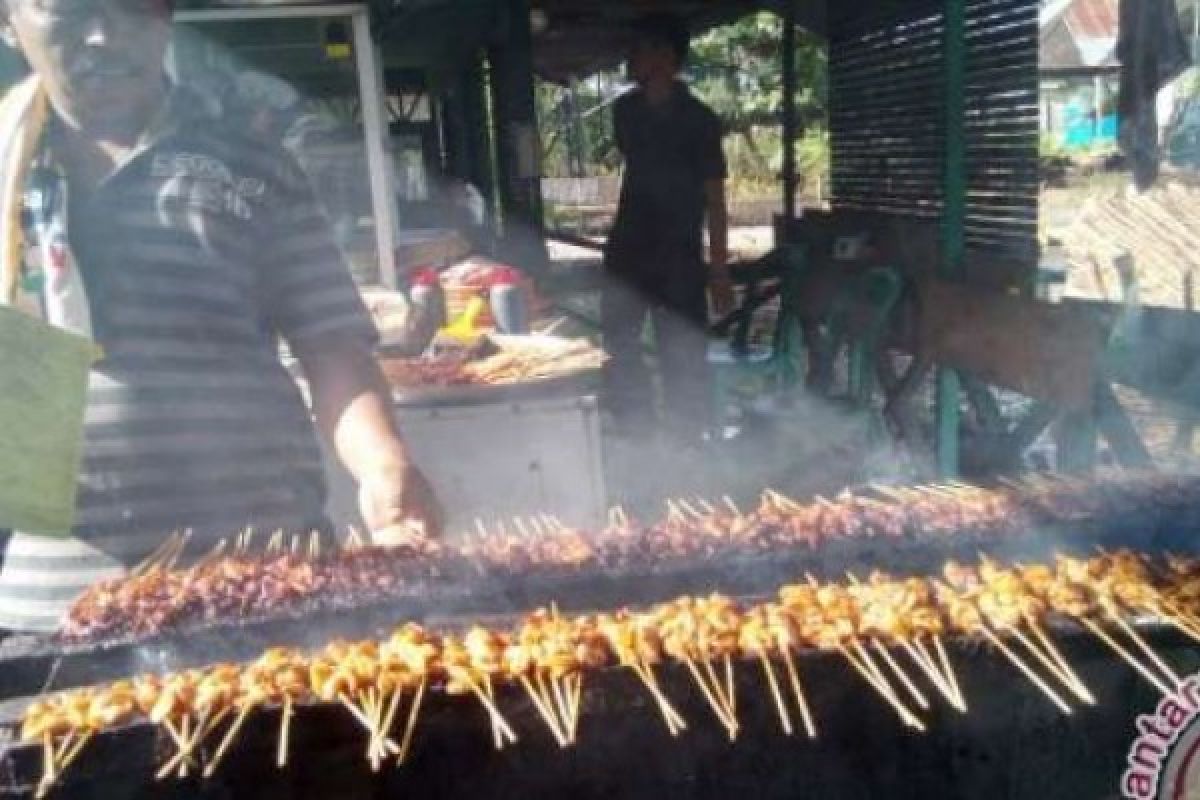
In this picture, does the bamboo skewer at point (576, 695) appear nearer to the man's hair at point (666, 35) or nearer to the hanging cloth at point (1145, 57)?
the hanging cloth at point (1145, 57)

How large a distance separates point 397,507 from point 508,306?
3.32m

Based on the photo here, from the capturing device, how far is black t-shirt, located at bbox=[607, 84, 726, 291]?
7562 millimetres

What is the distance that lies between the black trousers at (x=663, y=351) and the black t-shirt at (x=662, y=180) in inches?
5.4

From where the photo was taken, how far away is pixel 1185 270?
674 centimetres

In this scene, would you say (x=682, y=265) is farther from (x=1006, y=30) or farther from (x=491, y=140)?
(x=491, y=140)

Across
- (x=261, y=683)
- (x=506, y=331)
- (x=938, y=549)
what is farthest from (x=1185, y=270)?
(x=261, y=683)

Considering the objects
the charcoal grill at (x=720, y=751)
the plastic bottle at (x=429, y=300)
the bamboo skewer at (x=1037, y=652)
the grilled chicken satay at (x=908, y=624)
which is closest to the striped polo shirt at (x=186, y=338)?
the charcoal grill at (x=720, y=751)

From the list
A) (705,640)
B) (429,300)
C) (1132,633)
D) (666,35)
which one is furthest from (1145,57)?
(705,640)

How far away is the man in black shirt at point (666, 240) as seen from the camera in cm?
754

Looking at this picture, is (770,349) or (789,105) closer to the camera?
(770,349)

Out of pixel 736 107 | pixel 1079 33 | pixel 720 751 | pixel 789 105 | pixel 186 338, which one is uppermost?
pixel 1079 33

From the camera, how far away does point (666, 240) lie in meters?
7.82

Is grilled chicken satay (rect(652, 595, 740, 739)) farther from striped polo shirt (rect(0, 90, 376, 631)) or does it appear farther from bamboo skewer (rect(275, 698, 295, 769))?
striped polo shirt (rect(0, 90, 376, 631))

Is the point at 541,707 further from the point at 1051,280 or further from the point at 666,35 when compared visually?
the point at 666,35
